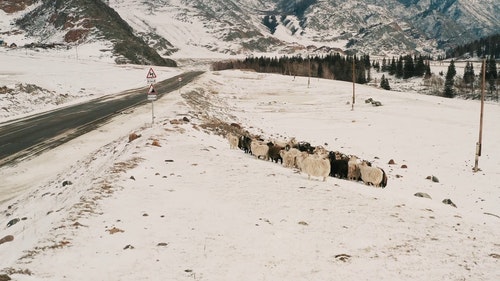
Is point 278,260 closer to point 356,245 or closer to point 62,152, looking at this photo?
point 356,245

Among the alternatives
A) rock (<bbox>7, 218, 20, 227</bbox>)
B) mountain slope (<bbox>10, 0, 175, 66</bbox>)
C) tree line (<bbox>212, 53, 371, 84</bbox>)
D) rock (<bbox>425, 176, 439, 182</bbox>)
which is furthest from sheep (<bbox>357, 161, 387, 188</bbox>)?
tree line (<bbox>212, 53, 371, 84</bbox>)

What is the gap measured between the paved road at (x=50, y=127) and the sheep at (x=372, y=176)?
52.6 ft

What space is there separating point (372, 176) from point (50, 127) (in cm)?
2136

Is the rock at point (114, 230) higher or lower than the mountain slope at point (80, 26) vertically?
lower

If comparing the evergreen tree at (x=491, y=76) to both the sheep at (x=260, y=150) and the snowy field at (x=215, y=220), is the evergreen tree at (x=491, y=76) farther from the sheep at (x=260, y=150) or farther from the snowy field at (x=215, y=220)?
the sheep at (x=260, y=150)

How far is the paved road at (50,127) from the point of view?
69.6 feet

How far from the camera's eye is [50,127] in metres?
27.4

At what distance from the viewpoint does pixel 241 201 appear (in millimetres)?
12602

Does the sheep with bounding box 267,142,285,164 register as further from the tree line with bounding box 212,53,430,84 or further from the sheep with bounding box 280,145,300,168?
the tree line with bounding box 212,53,430,84

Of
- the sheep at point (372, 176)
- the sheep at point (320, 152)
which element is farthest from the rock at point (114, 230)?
the sheep at point (372, 176)

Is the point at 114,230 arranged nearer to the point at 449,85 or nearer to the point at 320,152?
the point at 320,152

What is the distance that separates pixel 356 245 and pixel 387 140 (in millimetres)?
29803

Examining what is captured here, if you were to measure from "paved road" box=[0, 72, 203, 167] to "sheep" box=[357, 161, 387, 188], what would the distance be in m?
16.0

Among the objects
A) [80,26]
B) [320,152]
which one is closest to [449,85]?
[80,26]
